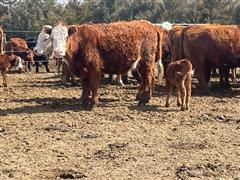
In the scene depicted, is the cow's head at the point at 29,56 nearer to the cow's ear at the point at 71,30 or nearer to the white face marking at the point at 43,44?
the white face marking at the point at 43,44

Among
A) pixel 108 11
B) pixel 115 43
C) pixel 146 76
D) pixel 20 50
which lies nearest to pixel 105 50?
pixel 115 43

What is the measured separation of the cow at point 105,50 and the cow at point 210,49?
68.0 inches

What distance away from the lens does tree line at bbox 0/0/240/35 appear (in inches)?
1688

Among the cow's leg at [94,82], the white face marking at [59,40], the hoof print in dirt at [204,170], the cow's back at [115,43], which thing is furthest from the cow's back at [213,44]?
the hoof print in dirt at [204,170]

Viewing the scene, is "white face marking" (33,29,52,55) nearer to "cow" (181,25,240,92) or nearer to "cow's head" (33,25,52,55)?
"cow's head" (33,25,52,55)

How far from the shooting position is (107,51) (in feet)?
35.8

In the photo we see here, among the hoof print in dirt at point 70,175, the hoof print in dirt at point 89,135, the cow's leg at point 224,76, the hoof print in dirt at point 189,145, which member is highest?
the cow's leg at point 224,76

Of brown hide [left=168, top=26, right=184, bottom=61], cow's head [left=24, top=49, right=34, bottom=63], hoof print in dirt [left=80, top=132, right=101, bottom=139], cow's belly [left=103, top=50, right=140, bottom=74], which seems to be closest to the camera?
hoof print in dirt [left=80, top=132, right=101, bottom=139]

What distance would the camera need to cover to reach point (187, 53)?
13.3 metres

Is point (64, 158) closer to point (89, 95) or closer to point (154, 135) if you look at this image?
point (154, 135)

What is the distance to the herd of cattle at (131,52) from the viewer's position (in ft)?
34.3

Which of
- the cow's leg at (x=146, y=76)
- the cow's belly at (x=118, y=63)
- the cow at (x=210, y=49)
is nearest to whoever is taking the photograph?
the cow's belly at (x=118, y=63)

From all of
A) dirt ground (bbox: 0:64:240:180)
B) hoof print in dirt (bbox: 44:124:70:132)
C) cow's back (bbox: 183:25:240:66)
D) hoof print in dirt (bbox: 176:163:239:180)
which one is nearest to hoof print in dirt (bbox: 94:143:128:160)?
dirt ground (bbox: 0:64:240:180)

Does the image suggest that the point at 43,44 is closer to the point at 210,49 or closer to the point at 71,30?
the point at 71,30
